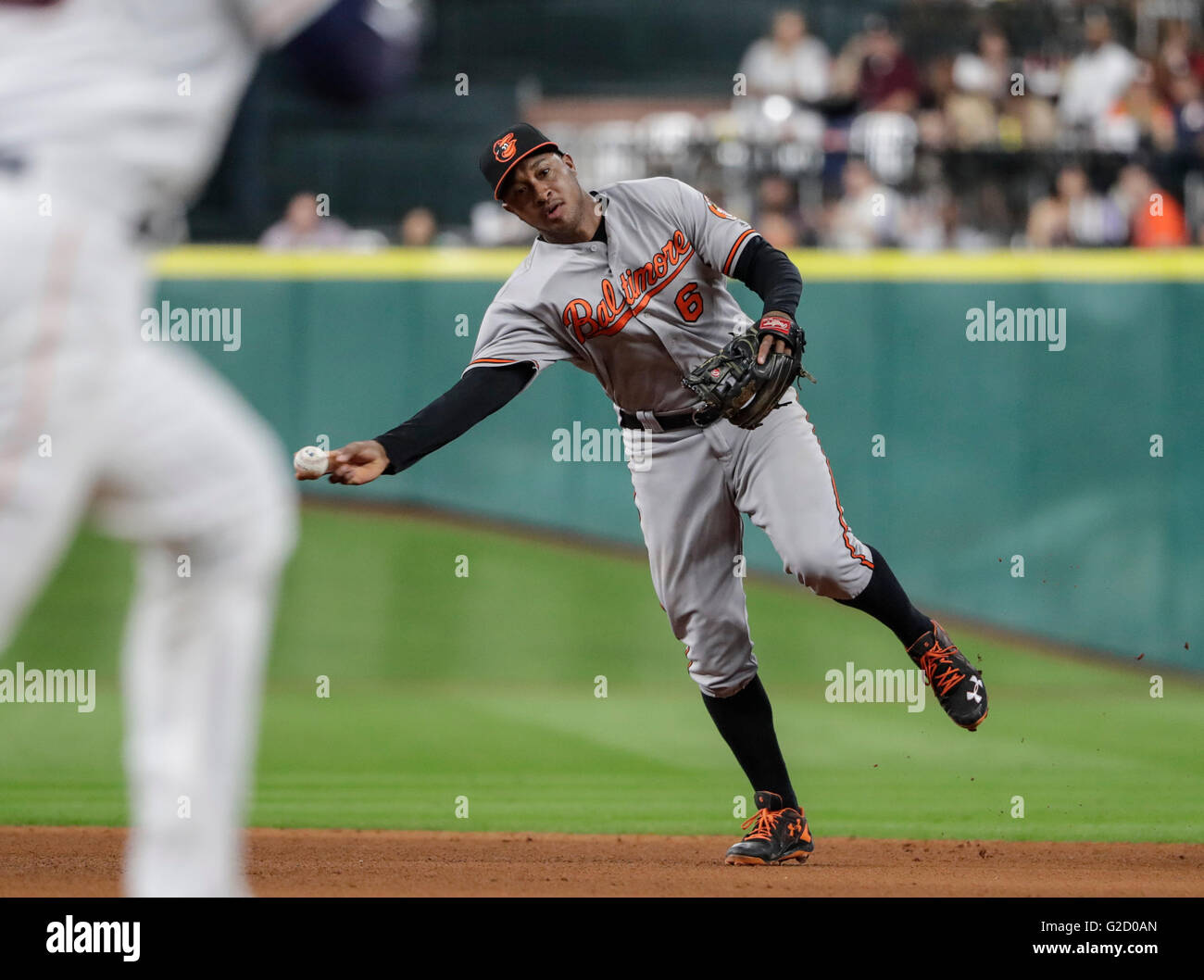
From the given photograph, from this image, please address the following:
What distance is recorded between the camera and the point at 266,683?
927cm

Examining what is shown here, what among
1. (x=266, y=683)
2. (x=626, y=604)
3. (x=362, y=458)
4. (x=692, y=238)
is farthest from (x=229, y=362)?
(x=362, y=458)

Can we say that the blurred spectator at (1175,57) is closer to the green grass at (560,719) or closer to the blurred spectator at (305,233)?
the green grass at (560,719)

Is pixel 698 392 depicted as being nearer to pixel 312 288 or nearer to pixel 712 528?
pixel 712 528

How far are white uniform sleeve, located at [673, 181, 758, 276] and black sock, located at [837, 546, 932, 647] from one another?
38.5 inches

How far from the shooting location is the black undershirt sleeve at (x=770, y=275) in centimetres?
468

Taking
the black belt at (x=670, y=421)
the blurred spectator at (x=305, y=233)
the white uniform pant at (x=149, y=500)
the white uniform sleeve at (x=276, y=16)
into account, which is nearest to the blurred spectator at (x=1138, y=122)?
the blurred spectator at (x=305, y=233)

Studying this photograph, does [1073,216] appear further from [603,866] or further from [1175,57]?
[603,866]

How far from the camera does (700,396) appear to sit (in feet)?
15.0

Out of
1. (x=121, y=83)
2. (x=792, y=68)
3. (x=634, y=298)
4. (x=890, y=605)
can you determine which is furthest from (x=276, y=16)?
(x=792, y=68)

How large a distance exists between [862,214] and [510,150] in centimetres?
557

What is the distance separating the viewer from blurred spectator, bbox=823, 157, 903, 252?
9.80 metres

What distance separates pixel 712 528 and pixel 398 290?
5.19m

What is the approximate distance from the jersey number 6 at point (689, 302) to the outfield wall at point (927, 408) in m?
4.53

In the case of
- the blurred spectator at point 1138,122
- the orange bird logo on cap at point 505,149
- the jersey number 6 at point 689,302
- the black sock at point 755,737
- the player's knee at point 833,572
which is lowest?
the black sock at point 755,737
